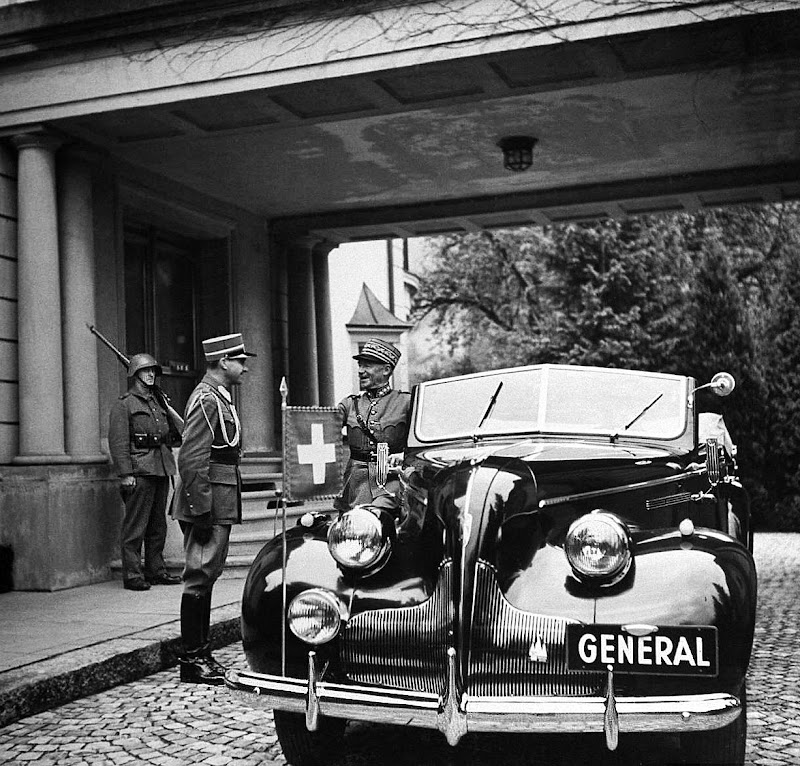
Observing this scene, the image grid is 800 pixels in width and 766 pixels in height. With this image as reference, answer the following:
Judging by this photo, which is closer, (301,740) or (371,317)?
(301,740)

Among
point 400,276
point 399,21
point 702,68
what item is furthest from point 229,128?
point 400,276

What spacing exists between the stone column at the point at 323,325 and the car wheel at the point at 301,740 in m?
10.2

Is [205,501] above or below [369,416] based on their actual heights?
below

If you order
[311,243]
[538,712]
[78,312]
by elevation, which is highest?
[311,243]

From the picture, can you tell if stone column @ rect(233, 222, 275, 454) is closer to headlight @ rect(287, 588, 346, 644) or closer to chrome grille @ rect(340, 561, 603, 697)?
headlight @ rect(287, 588, 346, 644)

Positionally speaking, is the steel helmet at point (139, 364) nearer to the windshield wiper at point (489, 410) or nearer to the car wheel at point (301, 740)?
the windshield wiper at point (489, 410)

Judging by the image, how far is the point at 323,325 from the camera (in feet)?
47.9

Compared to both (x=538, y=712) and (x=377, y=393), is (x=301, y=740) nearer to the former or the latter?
(x=538, y=712)

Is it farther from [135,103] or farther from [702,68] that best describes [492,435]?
[135,103]

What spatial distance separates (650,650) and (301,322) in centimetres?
1080

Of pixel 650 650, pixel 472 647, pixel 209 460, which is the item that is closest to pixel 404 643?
pixel 472 647

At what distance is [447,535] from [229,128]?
6269 mm

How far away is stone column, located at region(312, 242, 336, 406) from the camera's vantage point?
14.6 metres

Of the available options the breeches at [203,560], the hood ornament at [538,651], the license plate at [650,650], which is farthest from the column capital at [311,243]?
the license plate at [650,650]
